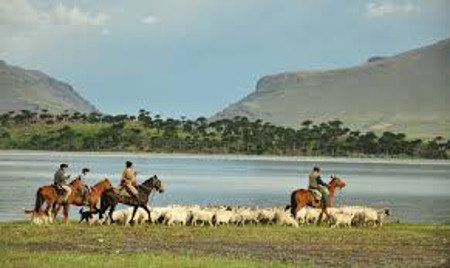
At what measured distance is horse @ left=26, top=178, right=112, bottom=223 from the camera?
39.4m

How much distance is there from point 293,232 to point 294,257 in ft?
30.5

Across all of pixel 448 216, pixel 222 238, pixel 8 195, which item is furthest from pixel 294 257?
pixel 8 195

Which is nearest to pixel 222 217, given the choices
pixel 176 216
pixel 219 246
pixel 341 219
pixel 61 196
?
pixel 176 216

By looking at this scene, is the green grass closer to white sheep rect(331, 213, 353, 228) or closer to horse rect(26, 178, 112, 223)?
horse rect(26, 178, 112, 223)

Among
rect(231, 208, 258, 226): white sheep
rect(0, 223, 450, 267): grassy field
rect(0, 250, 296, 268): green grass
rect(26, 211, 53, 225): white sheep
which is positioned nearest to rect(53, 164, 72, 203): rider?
rect(26, 211, 53, 225): white sheep

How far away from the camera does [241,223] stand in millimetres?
41688

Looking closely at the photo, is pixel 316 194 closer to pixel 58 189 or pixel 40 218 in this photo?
pixel 58 189

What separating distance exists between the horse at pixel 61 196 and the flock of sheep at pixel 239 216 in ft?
3.37

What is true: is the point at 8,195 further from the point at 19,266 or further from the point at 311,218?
the point at 19,266

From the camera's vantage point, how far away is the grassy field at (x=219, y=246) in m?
25.3

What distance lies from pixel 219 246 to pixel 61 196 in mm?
11285

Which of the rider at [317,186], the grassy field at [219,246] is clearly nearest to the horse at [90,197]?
the grassy field at [219,246]

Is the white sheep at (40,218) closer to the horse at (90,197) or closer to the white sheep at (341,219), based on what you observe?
the horse at (90,197)

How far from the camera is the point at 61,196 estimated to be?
130 feet
